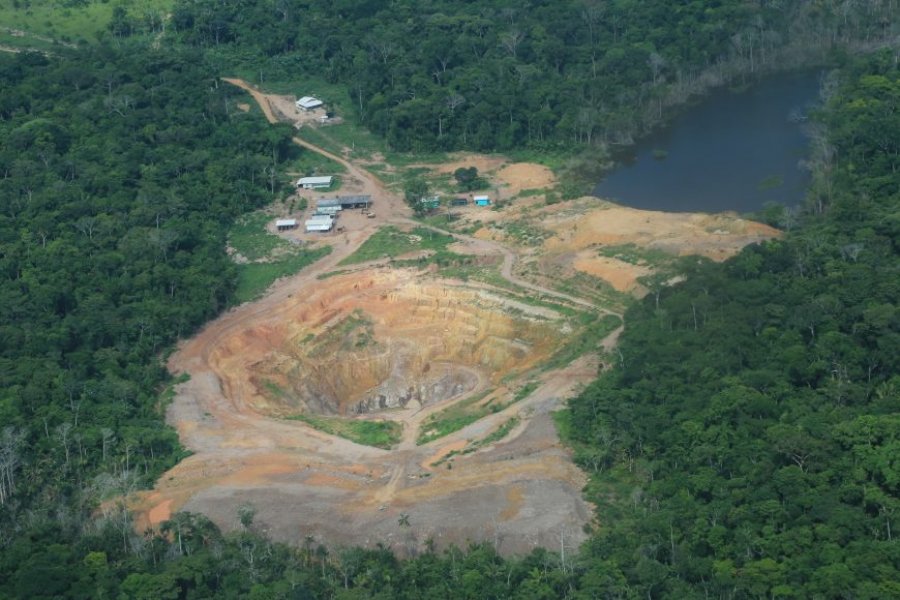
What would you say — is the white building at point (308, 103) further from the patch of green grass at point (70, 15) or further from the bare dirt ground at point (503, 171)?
the patch of green grass at point (70, 15)

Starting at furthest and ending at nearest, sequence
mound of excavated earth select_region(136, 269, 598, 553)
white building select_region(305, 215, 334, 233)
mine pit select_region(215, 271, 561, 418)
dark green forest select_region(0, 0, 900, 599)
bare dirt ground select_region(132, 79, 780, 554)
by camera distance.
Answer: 1. white building select_region(305, 215, 334, 233)
2. mine pit select_region(215, 271, 561, 418)
3. bare dirt ground select_region(132, 79, 780, 554)
4. mound of excavated earth select_region(136, 269, 598, 553)
5. dark green forest select_region(0, 0, 900, 599)

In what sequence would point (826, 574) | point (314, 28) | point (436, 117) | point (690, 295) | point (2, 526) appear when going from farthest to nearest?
point (314, 28), point (436, 117), point (690, 295), point (2, 526), point (826, 574)

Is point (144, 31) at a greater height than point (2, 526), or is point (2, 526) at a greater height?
point (144, 31)

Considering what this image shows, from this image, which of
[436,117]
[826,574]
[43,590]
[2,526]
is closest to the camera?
[826,574]

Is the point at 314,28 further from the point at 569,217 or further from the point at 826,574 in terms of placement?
the point at 826,574

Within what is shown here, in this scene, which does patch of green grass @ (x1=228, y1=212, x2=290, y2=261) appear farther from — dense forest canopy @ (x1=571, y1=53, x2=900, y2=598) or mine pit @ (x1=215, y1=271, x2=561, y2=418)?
dense forest canopy @ (x1=571, y1=53, x2=900, y2=598)

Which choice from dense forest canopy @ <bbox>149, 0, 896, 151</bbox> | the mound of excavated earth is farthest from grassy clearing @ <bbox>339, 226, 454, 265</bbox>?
dense forest canopy @ <bbox>149, 0, 896, 151</bbox>

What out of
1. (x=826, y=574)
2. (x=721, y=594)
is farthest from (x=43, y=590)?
(x=826, y=574)

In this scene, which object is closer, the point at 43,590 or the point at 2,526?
the point at 43,590
